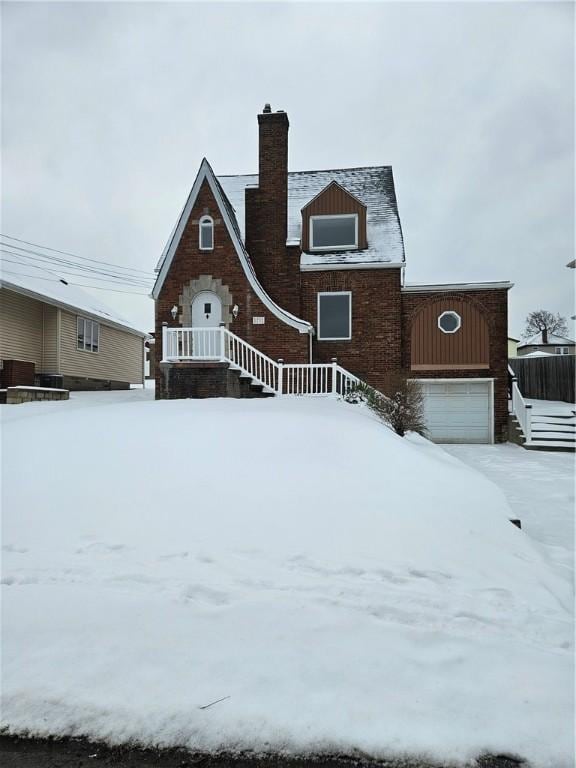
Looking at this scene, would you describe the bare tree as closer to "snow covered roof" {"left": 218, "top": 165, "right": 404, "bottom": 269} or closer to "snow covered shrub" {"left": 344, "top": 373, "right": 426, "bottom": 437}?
"snow covered roof" {"left": 218, "top": 165, "right": 404, "bottom": 269}

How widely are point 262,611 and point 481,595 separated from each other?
160cm

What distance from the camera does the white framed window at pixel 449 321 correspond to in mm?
15148

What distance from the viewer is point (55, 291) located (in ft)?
62.6

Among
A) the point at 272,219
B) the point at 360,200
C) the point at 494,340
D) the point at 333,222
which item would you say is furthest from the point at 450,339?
the point at 272,219

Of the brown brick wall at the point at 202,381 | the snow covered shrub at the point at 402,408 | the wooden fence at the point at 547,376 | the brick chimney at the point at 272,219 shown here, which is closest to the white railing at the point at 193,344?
the brown brick wall at the point at 202,381

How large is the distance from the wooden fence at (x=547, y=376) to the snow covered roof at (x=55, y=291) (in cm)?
2195

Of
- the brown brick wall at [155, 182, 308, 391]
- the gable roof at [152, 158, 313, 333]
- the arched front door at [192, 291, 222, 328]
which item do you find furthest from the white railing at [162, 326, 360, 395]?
the gable roof at [152, 158, 313, 333]

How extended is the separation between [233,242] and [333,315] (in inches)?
159

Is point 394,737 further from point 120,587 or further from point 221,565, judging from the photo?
point 120,587

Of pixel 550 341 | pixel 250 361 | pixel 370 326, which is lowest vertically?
pixel 250 361

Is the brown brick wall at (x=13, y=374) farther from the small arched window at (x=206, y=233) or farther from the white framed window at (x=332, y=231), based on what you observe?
the white framed window at (x=332, y=231)

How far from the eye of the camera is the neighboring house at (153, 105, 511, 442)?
1435 cm

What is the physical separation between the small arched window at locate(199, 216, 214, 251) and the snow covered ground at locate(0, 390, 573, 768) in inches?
402

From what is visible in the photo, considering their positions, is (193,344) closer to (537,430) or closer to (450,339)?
(450,339)
